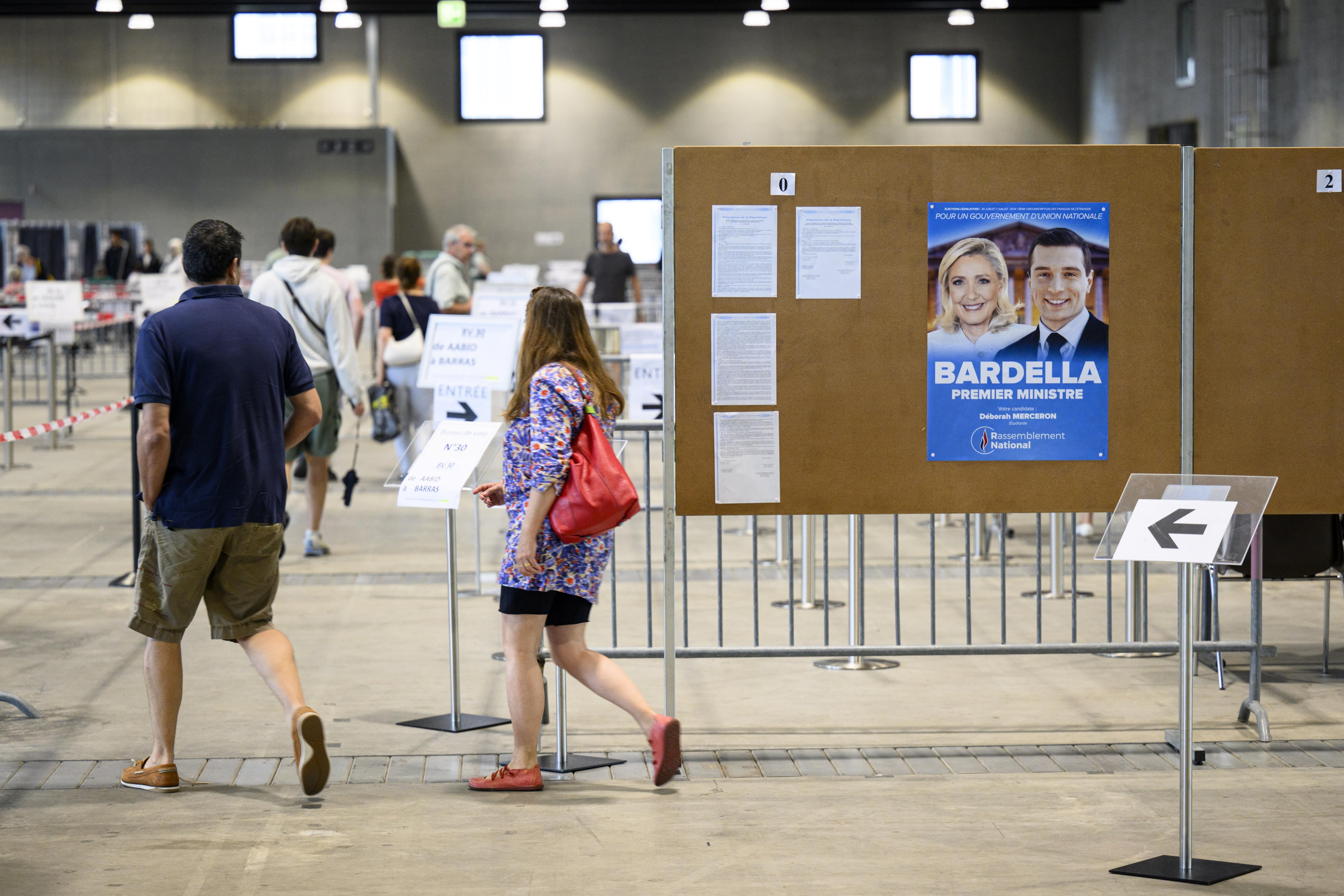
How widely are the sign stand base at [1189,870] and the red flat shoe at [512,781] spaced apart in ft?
5.76

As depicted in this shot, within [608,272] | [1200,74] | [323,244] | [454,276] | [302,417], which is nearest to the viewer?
[302,417]

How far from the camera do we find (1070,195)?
5.25 metres

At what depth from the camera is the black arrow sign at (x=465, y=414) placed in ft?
24.7

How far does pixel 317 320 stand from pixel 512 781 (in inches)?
173

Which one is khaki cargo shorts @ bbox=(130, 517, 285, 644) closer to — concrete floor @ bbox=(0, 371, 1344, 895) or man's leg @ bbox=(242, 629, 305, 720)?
man's leg @ bbox=(242, 629, 305, 720)

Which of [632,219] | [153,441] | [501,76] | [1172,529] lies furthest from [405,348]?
[501,76]

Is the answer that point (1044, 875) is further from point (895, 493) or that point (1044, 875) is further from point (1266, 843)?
point (895, 493)

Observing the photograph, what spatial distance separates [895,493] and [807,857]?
5.03 ft

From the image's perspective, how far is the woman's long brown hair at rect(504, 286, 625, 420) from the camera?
467 cm

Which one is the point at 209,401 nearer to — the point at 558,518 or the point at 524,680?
the point at 558,518

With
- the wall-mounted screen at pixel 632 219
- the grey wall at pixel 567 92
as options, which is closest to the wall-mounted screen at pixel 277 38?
the grey wall at pixel 567 92

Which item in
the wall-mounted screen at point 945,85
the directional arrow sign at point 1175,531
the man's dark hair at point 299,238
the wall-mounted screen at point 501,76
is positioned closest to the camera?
the directional arrow sign at point 1175,531

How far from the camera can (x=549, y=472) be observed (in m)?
4.54

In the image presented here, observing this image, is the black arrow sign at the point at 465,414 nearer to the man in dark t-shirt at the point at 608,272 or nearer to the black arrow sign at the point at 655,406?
the black arrow sign at the point at 655,406
